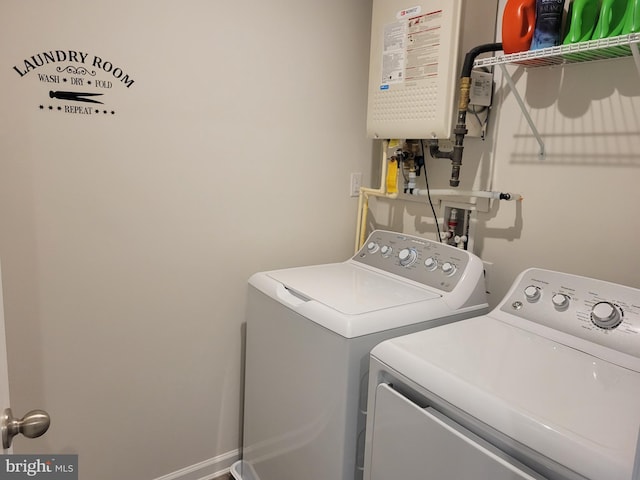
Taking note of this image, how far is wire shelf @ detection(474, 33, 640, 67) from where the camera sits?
114 cm

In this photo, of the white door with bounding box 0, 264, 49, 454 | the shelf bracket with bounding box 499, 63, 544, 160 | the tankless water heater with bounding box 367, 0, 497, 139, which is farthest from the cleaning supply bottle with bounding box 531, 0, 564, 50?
the white door with bounding box 0, 264, 49, 454

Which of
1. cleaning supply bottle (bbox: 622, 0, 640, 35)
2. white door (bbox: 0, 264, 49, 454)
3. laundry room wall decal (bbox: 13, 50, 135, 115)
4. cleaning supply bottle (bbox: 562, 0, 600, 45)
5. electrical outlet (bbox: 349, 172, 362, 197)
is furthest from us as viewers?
electrical outlet (bbox: 349, 172, 362, 197)

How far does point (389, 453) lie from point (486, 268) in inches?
34.6

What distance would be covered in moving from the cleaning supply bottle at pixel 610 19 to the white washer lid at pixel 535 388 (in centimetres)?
84

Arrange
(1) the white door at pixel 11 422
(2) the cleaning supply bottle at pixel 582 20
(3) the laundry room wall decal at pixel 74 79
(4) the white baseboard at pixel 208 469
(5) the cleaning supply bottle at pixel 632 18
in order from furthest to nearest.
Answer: (4) the white baseboard at pixel 208 469
(3) the laundry room wall decal at pixel 74 79
(2) the cleaning supply bottle at pixel 582 20
(5) the cleaning supply bottle at pixel 632 18
(1) the white door at pixel 11 422

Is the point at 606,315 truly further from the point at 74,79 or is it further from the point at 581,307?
the point at 74,79

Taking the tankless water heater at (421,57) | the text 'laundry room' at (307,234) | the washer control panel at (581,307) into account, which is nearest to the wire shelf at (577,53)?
the text 'laundry room' at (307,234)

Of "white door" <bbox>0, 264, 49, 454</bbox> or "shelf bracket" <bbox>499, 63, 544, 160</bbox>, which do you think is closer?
"white door" <bbox>0, 264, 49, 454</bbox>

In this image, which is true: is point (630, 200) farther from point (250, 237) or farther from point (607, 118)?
point (250, 237)

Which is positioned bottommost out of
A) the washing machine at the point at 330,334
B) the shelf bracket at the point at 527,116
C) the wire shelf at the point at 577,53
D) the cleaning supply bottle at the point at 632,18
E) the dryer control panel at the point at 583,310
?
the washing machine at the point at 330,334

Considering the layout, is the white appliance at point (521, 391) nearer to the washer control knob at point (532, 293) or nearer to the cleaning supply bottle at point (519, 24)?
the washer control knob at point (532, 293)

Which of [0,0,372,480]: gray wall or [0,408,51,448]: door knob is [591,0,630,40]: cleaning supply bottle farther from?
[0,408,51,448]: door knob

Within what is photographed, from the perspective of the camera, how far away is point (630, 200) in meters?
1.35

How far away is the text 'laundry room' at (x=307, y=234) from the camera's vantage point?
3.84 ft
